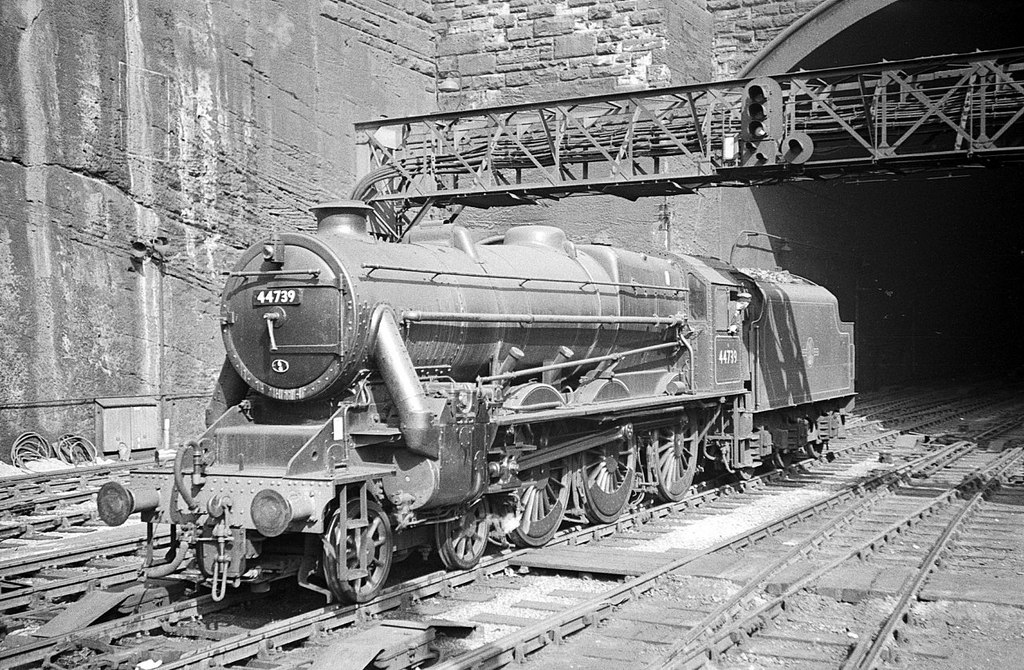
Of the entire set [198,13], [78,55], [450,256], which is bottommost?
[450,256]

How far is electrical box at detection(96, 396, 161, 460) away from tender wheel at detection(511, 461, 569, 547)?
8268 mm

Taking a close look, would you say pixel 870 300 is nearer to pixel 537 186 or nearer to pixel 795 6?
pixel 795 6

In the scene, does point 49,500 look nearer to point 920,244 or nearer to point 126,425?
point 126,425

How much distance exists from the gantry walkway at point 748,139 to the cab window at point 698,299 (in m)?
1.43

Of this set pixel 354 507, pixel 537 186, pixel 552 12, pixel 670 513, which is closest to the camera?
pixel 354 507

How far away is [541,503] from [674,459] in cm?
315

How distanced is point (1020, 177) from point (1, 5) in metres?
34.4

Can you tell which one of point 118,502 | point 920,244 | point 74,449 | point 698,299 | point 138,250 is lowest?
point 74,449

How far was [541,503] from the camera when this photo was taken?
951 centimetres

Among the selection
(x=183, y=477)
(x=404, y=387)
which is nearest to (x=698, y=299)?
(x=404, y=387)

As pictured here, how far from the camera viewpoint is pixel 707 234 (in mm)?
20281

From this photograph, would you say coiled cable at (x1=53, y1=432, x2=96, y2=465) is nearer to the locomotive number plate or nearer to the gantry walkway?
the gantry walkway

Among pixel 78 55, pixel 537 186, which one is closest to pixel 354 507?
pixel 537 186

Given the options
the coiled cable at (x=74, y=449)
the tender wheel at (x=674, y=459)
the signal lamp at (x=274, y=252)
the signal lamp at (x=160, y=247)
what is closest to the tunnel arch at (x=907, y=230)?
the tender wheel at (x=674, y=459)
